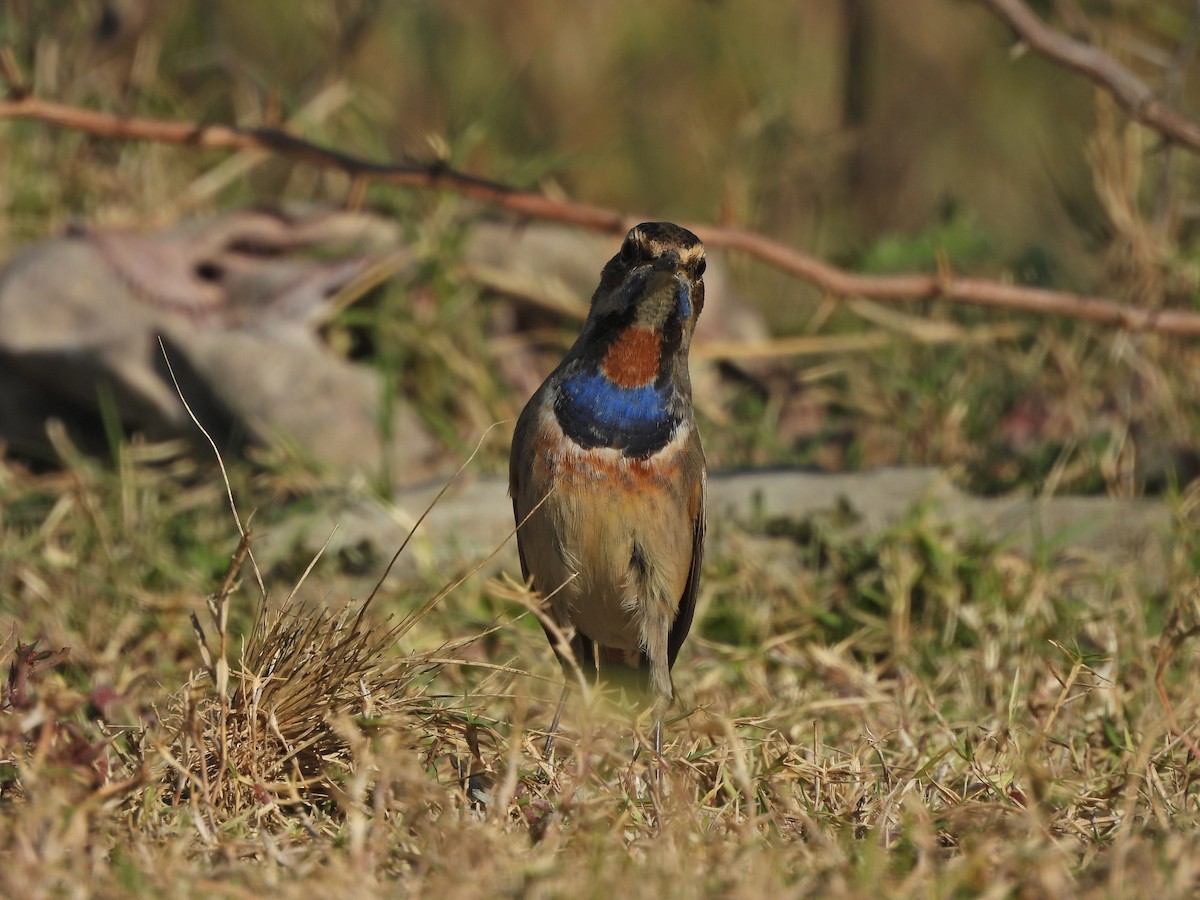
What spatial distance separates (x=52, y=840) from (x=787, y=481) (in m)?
3.42

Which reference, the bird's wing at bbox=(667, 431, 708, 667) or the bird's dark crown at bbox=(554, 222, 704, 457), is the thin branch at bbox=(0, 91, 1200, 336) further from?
the bird's wing at bbox=(667, 431, 708, 667)

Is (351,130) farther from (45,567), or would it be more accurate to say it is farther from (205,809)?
(205,809)

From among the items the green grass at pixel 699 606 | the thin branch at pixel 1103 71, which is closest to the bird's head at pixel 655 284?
the green grass at pixel 699 606

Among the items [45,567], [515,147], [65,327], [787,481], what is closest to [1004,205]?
[515,147]

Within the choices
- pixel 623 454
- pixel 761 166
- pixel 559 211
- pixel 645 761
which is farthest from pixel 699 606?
pixel 761 166

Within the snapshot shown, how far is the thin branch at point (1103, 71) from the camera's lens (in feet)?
17.2

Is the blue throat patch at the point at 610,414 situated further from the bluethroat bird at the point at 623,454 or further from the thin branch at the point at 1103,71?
the thin branch at the point at 1103,71

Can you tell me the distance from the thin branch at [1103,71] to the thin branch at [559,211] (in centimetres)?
14

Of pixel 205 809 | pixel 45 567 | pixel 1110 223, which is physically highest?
pixel 1110 223

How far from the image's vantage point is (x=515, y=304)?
7.04 m

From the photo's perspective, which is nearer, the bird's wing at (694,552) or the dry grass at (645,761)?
the dry grass at (645,761)

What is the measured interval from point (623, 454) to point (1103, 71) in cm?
253

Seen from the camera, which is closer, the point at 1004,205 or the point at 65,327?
the point at 65,327

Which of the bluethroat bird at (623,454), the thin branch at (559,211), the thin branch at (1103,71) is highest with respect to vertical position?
the thin branch at (1103,71)
